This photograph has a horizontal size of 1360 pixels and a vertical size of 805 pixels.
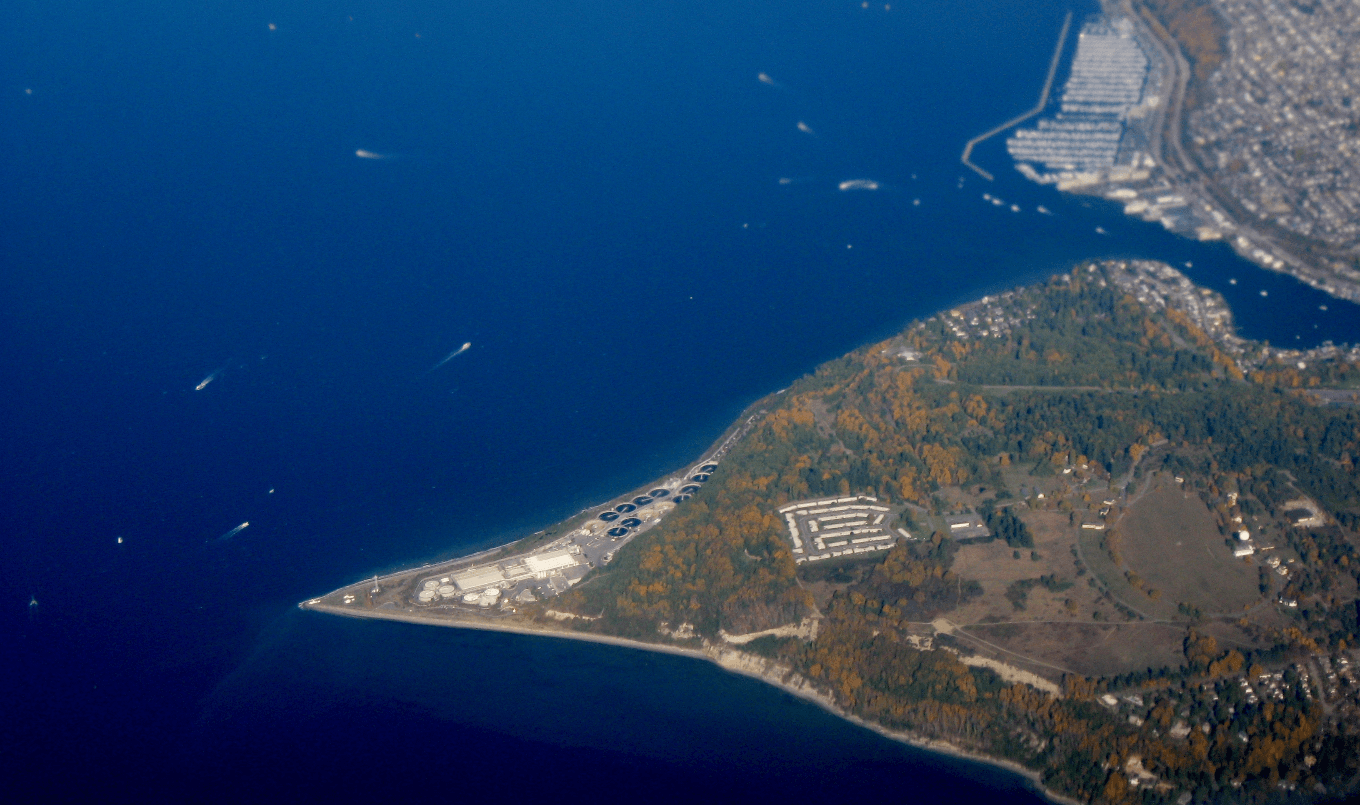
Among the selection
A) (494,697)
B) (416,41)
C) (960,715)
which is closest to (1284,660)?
(960,715)

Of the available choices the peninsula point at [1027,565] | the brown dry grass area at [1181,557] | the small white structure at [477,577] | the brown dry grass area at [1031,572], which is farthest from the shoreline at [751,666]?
the brown dry grass area at [1181,557]

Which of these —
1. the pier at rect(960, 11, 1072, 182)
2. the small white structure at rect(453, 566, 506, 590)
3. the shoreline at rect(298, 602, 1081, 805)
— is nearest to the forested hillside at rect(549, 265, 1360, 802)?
the shoreline at rect(298, 602, 1081, 805)

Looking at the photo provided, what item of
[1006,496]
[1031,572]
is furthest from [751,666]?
[1006,496]

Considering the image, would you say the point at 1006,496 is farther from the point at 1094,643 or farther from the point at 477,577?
the point at 477,577

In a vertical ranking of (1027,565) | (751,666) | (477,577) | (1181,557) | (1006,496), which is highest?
(477,577)

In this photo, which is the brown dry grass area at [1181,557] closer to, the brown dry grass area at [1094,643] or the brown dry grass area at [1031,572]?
the brown dry grass area at [1094,643]

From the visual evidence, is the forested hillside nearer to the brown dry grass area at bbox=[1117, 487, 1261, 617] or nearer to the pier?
the brown dry grass area at bbox=[1117, 487, 1261, 617]
